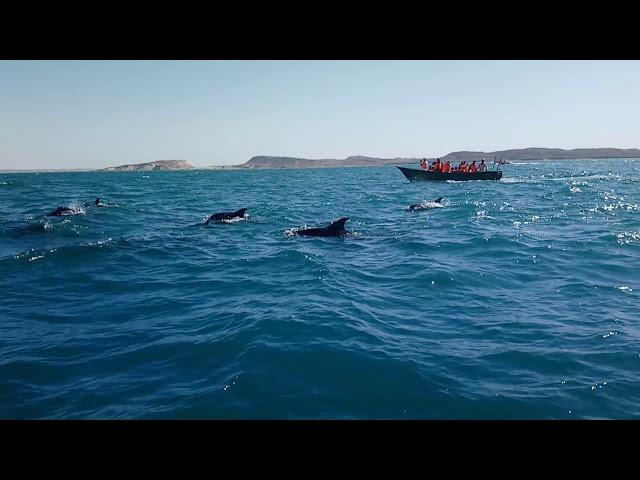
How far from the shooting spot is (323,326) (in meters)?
8.59

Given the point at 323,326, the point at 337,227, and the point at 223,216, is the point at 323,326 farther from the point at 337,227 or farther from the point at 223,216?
the point at 223,216

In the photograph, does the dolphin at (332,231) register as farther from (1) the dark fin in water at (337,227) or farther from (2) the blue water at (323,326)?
(2) the blue water at (323,326)

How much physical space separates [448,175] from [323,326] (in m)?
45.5

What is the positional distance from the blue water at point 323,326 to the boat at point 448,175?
3197cm

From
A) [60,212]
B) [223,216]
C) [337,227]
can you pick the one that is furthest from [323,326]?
[60,212]

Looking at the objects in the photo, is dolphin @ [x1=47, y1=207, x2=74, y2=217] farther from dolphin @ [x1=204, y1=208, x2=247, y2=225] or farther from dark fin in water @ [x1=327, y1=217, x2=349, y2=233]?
dark fin in water @ [x1=327, y1=217, x2=349, y2=233]

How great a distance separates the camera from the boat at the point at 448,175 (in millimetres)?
49900

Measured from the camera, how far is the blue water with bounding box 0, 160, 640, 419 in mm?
5711

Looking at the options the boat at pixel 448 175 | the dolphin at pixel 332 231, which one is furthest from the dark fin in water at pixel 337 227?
the boat at pixel 448 175

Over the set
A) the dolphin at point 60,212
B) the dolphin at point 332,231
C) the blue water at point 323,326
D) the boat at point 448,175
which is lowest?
the blue water at point 323,326

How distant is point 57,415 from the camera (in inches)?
213

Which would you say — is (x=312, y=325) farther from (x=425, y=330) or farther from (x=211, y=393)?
(x=211, y=393)
